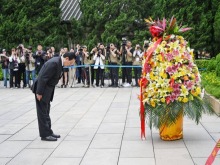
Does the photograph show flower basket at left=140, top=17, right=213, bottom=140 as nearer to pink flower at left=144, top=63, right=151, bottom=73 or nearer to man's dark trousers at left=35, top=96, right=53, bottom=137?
pink flower at left=144, top=63, right=151, bottom=73

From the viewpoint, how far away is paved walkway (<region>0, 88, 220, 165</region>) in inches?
238

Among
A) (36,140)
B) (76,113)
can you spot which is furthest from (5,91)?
(36,140)

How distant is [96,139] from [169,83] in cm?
173

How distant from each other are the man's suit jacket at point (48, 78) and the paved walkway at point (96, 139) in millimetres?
897

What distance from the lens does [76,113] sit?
10352mm

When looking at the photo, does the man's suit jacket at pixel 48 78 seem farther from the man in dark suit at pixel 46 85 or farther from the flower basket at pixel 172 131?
the flower basket at pixel 172 131

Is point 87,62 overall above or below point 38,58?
below

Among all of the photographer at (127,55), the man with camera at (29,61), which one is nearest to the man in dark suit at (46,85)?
the photographer at (127,55)

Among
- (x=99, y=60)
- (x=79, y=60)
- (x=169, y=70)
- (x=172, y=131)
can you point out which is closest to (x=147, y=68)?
(x=169, y=70)

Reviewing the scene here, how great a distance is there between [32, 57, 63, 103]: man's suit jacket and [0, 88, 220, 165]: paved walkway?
35.3 inches

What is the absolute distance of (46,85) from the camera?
725 cm

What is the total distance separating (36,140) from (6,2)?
18784mm

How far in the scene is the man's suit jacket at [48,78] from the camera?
709cm

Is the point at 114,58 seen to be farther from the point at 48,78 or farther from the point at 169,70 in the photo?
the point at 169,70
